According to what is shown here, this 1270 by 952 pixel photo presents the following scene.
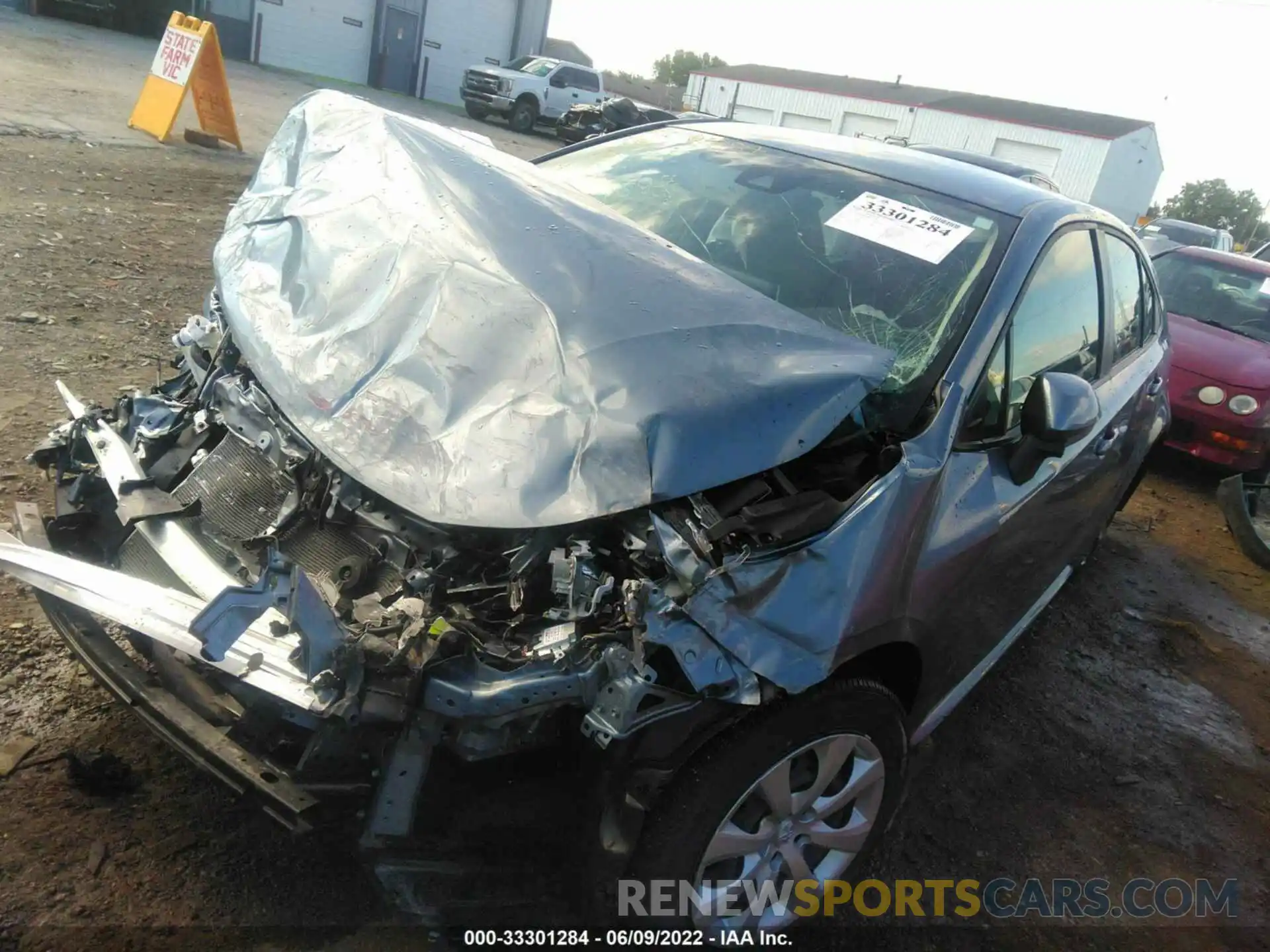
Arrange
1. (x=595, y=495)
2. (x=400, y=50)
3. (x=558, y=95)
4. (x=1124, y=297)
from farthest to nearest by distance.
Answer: (x=400, y=50)
(x=558, y=95)
(x=1124, y=297)
(x=595, y=495)

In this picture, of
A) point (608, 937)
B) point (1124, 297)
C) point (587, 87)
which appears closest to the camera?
A: point (608, 937)

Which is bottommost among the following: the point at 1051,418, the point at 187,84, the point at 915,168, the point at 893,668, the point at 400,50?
the point at 893,668

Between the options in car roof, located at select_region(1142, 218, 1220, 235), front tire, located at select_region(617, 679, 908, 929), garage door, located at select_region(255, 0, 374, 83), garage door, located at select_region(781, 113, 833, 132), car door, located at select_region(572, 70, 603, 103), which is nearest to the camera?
front tire, located at select_region(617, 679, 908, 929)

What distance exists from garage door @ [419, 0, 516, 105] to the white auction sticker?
26.9 metres

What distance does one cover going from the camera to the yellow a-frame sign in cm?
1038

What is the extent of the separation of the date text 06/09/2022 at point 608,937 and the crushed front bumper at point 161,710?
1.99ft

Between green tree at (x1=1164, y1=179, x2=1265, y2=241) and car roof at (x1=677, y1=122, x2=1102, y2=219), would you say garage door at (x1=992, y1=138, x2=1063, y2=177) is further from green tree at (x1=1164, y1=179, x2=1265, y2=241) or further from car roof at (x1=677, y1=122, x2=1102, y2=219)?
car roof at (x1=677, y1=122, x2=1102, y2=219)

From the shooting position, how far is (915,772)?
2.94m

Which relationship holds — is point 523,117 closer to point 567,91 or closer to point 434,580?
point 567,91

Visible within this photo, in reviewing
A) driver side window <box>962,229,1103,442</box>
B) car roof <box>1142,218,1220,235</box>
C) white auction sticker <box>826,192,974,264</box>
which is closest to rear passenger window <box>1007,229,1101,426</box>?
driver side window <box>962,229,1103,442</box>

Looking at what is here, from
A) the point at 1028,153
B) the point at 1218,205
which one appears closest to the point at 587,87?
the point at 1028,153

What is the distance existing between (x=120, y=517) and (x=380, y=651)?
95 centimetres

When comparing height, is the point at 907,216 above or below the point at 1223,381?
above

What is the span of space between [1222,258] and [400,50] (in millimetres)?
23985
